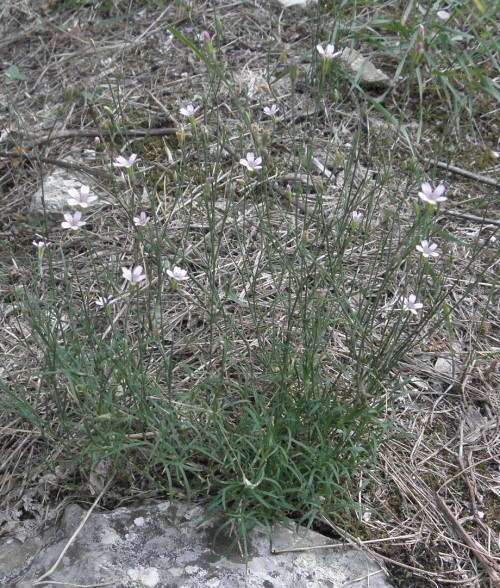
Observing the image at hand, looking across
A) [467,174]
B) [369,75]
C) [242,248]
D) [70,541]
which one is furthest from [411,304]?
[369,75]

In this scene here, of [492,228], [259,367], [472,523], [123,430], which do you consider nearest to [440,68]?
[492,228]

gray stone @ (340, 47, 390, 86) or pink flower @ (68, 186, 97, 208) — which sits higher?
pink flower @ (68, 186, 97, 208)

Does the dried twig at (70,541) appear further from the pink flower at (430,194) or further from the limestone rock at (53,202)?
the limestone rock at (53,202)

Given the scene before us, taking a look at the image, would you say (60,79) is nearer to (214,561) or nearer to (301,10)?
(301,10)

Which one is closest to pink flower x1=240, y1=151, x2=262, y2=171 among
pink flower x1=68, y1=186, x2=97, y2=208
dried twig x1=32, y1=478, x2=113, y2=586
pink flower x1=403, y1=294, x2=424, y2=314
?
pink flower x1=68, y1=186, x2=97, y2=208

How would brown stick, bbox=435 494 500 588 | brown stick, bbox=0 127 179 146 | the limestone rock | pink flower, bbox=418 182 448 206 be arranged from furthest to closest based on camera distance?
brown stick, bbox=0 127 179 146
the limestone rock
brown stick, bbox=435 494 500 588
pink flower, bbox=418 182 448 206

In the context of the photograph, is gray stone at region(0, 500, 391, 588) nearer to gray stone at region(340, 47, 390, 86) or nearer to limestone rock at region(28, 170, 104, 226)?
limestone rock at region(28, 170, 104, 226)

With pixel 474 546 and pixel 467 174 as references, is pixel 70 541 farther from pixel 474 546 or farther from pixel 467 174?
pixel 467 174

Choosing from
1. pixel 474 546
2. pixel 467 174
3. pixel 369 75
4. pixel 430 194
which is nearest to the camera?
pixel 430 194

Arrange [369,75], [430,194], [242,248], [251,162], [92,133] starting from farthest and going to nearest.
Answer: [369,75] < [92,133] < [242,248] < [251,162] < [430,194]
